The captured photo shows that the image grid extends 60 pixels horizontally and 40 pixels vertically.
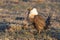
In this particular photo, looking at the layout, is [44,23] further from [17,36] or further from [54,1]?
[54,1]

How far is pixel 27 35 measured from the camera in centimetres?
1178

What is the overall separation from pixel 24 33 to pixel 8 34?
0.84 metres

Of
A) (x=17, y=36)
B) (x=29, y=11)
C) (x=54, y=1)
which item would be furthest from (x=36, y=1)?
(x=17, y=36)

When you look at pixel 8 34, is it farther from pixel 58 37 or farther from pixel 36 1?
pixel 36 1

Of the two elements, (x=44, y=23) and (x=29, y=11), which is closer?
(x=44, y=23)

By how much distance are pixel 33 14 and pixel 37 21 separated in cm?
89

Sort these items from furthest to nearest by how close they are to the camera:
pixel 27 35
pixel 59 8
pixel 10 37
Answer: pixel 59 8, pixel 27 35, pixel 10 37

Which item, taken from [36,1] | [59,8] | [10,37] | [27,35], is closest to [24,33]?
[27,35]

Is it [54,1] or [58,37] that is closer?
[58,37]

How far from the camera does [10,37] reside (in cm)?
1106

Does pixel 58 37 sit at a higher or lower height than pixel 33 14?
lower

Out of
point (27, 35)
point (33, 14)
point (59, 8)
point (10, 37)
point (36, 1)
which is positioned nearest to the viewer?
point (10, 37)

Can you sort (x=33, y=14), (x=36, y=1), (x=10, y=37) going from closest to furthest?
Answer: (x=10, y=37) → (x=33, y=14) → (x=36, y=1)

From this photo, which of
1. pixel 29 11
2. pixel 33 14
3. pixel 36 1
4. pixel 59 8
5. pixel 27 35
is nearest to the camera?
pixel 27 35
